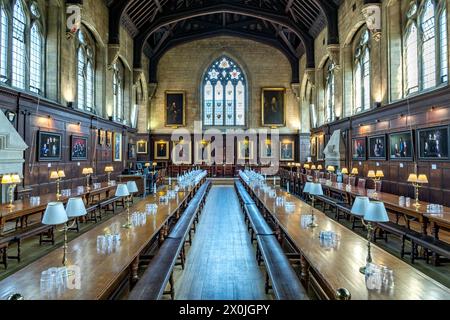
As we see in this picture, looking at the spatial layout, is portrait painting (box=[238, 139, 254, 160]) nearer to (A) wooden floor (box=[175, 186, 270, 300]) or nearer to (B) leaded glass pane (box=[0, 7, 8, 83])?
(A) wooden floor (box=[175, 186, 270, 300])

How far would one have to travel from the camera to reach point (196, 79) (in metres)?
25.5

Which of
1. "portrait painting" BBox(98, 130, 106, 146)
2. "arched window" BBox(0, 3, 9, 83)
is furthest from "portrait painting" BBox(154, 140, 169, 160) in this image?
"arched window" BBox(0, 3, 9, 83)

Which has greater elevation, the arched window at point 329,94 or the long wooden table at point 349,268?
the arched window at point 329,94

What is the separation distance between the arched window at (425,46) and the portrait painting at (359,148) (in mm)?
2990

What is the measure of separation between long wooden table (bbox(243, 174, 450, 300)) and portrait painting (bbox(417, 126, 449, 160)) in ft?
18.2

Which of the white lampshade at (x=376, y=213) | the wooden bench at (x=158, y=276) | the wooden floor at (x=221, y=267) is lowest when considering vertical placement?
the wooden floor at (x=221, y=267)

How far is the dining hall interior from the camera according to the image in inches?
145

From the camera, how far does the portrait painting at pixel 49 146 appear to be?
10583 millimetres

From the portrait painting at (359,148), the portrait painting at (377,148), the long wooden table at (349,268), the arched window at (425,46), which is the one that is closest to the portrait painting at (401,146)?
the portrait painting at (377,148)

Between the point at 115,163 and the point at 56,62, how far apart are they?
23.4ft

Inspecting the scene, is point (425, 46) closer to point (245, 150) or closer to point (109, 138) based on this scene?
point (109, 138)

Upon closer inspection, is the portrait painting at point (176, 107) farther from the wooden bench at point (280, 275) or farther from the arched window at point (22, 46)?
the wooden bench at point (280, 275)

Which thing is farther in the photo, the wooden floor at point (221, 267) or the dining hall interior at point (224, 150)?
the wooden floor at point (221, 267)
